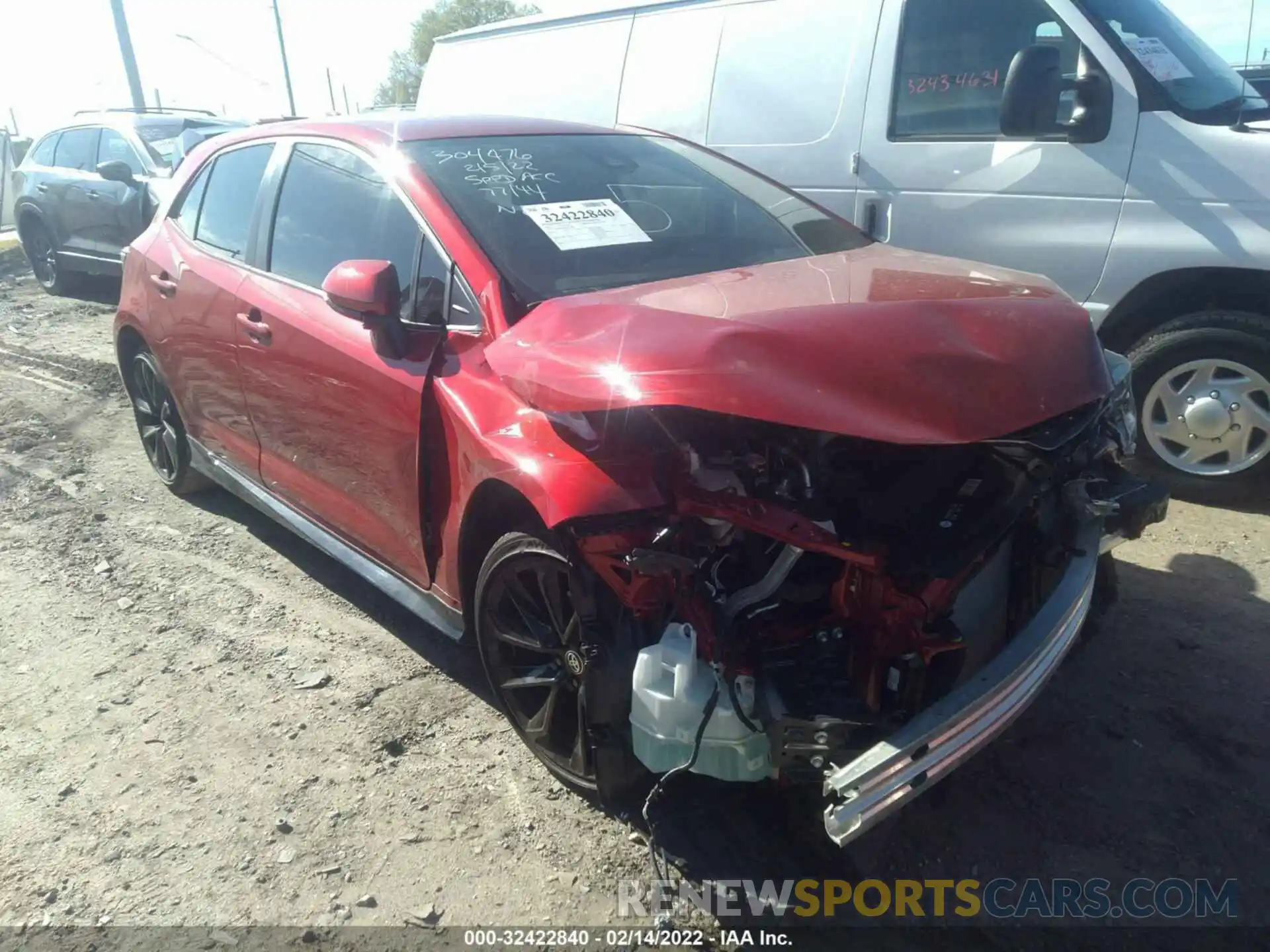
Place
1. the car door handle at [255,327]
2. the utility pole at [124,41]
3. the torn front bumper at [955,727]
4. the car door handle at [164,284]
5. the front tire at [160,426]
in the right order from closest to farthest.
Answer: the torn front bumper at [955,727], the car door handle at [255,327], the car door handle at [164,284], the front tire at [160,426], the utility pole at [124,41]

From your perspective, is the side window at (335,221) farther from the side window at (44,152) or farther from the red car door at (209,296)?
the side window at (44,152)

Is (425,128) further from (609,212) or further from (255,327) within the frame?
(255,327)

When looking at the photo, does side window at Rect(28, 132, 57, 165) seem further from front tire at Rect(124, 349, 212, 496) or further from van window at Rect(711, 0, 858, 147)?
van window at Rect(711, 0, 858, 147)

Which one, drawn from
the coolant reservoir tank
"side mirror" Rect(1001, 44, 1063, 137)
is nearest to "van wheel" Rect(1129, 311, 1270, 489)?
"side mirror" Rect(1001, 44, 1063, 137)

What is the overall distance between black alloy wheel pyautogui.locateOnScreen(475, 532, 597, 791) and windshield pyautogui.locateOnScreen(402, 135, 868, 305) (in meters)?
0.73

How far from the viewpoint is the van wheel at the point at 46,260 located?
10.4 meters

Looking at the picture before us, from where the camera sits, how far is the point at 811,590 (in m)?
2.28

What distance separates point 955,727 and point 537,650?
3.63ft

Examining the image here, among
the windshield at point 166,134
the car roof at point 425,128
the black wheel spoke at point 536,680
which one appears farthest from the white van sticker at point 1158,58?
the windshield at point 166,134

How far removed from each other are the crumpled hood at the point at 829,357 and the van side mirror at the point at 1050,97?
79.0 inches

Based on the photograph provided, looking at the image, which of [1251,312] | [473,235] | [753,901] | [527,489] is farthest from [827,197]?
[753,901]

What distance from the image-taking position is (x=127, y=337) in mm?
4852

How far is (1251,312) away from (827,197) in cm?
197

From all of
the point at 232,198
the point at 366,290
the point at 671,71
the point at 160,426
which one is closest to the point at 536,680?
the point at 366,290
